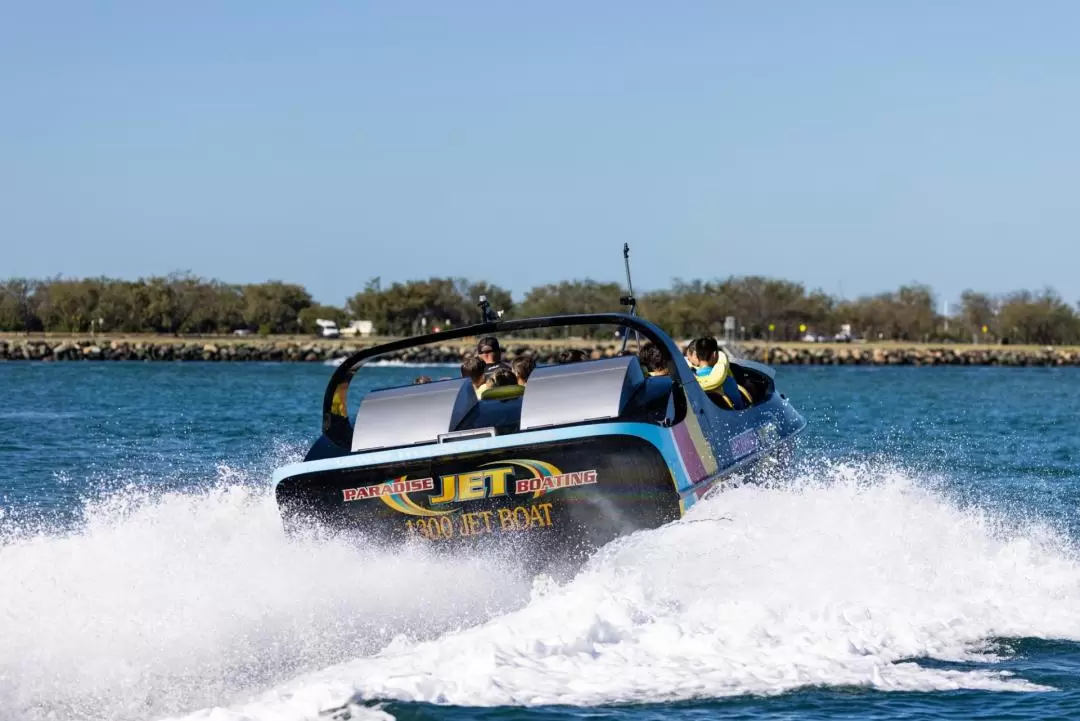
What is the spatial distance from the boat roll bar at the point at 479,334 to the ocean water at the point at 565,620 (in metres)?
0.72

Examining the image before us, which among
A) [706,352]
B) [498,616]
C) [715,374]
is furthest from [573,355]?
[498,616]

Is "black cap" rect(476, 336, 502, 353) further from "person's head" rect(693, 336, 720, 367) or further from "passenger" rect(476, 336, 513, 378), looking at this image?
"person's head" rect(693, 336, 720, 367)

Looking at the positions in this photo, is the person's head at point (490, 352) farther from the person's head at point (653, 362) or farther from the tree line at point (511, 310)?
the tree line at point (511, 310)

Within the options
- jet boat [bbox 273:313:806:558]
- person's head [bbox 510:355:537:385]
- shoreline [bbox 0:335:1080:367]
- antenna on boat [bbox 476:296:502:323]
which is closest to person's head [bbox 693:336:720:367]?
person's head [bbox 510:355:537:385]

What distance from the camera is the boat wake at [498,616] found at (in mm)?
6504

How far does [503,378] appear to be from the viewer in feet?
32.7

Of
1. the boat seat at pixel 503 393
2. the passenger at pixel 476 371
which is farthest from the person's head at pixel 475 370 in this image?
the boat seat at pixel 503 393

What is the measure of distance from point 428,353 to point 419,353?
191 cm

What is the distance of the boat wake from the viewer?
21.3 ft

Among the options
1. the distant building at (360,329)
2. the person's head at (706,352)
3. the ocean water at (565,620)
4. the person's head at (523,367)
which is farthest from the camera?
the distant building at (360,329)

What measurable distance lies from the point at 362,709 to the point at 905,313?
13307 centimetres

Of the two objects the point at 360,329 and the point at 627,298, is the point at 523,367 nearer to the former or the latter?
the point at 627,298

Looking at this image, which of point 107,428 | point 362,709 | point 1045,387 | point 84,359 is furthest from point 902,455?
point 84,359

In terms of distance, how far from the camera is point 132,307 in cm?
12000
